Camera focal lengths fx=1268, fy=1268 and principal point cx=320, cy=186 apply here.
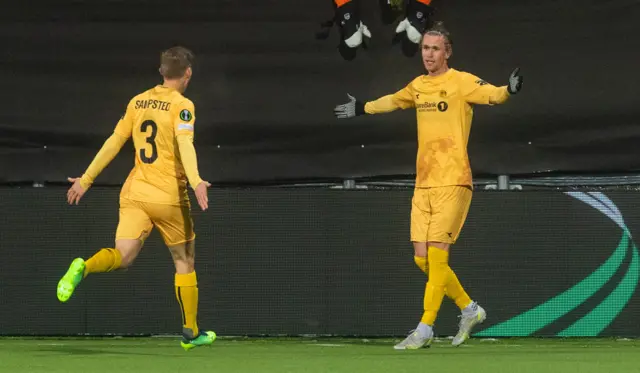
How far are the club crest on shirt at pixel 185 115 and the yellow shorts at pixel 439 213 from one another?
1.70 metres

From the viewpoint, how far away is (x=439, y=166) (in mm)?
8445

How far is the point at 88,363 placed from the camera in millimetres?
7211

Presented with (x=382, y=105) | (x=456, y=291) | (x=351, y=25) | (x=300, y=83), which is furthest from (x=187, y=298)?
(x=351, y=25)

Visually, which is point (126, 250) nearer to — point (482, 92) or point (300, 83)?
point (482, 92)

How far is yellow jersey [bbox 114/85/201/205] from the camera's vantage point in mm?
7918

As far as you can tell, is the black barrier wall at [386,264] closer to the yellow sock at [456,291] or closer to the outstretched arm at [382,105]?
the outstretched arm at [382,105]

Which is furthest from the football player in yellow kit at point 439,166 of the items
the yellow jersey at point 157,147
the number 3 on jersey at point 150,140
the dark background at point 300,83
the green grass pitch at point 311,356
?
the number 3 on jersey at point 150,140

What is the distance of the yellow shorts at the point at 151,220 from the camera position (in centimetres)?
793

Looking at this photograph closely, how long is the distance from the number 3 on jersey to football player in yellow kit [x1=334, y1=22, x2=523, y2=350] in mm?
1819

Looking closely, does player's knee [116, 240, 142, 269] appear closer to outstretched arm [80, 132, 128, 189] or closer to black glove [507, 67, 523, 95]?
outstretched arm [80, 132, 128, 189]

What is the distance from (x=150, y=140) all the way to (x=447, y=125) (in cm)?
199

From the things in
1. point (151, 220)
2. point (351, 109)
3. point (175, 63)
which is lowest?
point (151, 220)

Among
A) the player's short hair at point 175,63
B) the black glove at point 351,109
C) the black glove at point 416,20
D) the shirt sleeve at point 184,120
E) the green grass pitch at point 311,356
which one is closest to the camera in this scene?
the green grass pitch at point 311,356

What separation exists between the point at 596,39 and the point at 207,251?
3.53m
